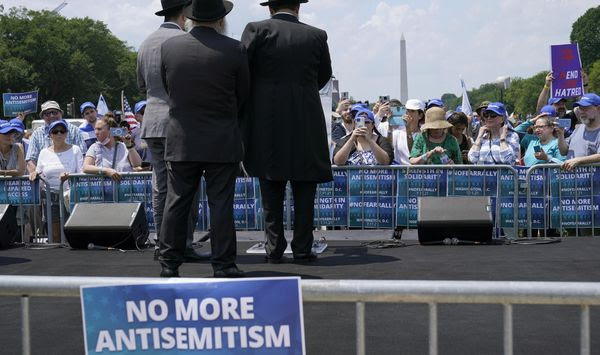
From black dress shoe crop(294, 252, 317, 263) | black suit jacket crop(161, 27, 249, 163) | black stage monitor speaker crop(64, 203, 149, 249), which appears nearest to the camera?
black suit jacket crop(161, 27, 249, 163)

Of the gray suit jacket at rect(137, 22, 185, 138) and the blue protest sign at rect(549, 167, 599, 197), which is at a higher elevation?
the gray suit jacket at rect(137, 22, 185, 138)

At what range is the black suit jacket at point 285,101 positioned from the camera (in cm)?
654

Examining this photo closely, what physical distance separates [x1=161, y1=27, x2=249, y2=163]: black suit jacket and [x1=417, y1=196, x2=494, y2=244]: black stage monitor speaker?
2696 millimetres

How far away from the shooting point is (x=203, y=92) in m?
5.74

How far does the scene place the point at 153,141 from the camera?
22.5 feet

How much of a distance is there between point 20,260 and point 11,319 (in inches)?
111

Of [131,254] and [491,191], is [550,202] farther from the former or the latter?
[131,254]

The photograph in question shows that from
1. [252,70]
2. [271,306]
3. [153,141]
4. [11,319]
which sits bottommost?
[11,319]

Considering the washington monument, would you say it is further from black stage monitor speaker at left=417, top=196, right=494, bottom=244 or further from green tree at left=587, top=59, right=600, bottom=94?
black stage monitor speaker at left=417, top=196, right=494, bottom=244

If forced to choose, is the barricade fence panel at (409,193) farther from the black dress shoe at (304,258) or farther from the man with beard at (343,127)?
the man with beard at (343,127)

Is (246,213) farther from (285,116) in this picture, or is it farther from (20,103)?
(20,103)


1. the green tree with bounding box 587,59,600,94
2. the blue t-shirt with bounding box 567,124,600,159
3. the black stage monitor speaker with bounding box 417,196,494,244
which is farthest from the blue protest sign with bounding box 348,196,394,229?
the green tree with bounding box 587,59,600,94

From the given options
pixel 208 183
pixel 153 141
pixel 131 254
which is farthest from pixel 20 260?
pixel 208 183

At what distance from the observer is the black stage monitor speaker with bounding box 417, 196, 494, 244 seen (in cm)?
791
